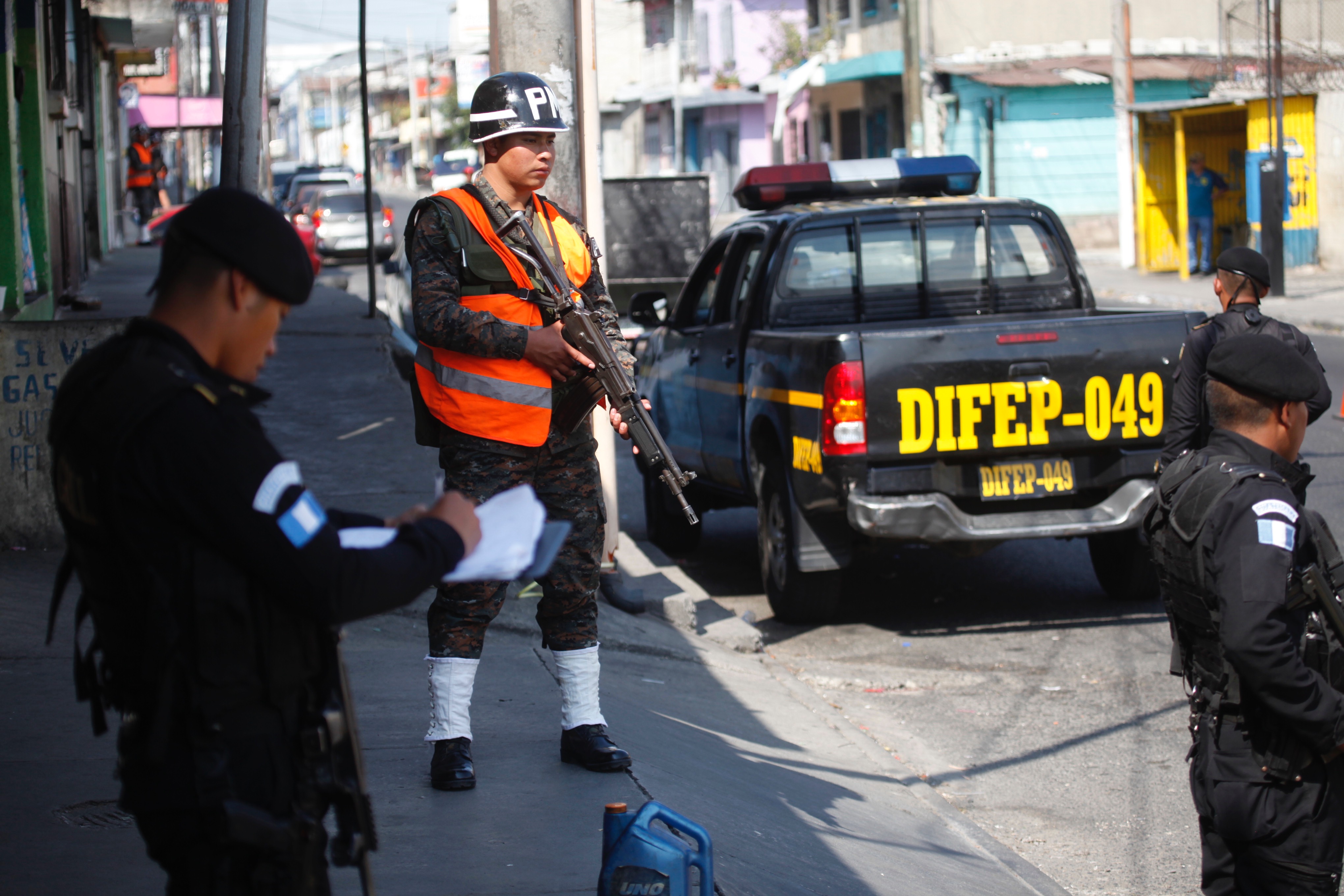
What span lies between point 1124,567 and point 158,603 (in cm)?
613

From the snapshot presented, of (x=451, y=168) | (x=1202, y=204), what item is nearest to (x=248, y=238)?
(x=1202, y=204)

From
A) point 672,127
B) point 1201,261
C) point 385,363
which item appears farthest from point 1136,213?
point 672,127

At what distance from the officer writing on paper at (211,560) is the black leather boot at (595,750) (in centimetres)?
211

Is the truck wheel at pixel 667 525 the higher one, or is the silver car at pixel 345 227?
the silver car at pixel 345 227

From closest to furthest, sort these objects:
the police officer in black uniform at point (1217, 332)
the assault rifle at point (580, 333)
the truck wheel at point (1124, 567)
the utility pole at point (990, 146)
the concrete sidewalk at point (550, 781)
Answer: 1. the concrete sidewalk at point (550, 781)
2. the assault rifle at point (580, 333)
3. the police officer in black uniform at point (1217, 332)
4. the truck wheel at point (1124, 567)
5. the utility pole at point (990, 146)

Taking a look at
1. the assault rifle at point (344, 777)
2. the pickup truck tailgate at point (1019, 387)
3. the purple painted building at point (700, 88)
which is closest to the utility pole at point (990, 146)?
the purple painted building at point (700, 88)

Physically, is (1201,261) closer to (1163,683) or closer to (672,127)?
(1163,683)

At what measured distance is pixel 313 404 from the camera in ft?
35.0

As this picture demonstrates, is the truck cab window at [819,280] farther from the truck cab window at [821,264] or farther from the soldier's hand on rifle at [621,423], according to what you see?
the soldier's hand on rifle at [621,423]

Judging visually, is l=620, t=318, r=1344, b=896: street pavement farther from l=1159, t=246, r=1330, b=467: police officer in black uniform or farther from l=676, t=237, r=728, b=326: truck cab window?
l=676, t=237, r=728, b=326: truck cab window

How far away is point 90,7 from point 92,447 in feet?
57.0

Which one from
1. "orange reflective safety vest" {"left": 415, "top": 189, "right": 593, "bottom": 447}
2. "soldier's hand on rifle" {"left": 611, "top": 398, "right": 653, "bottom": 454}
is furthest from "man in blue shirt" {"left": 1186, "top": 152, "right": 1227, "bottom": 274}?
"orange reflective safety vest" {"left": 415, "top": 189, "right": 593, "bottom": 447}

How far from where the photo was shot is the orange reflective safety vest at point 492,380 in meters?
4.04

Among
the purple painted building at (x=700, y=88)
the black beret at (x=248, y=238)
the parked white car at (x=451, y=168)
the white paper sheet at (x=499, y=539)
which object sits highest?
the purple painted building at (x=700, y=88)
